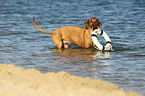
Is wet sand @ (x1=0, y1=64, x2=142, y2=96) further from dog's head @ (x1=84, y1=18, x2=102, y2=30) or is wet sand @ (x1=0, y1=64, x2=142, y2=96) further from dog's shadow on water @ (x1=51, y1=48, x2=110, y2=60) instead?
dog's head @ (x1=84, y1=18, x2=102, y2=30)

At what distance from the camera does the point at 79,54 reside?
1067 cm

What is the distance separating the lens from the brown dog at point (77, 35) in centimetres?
1136

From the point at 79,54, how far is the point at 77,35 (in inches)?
38.7

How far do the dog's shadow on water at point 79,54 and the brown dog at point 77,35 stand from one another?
223 mm

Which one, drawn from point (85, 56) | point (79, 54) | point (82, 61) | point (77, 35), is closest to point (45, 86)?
point (82, 61)

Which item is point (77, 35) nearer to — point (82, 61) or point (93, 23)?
point (93, 23)

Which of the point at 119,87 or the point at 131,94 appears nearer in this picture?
the point at 131,94

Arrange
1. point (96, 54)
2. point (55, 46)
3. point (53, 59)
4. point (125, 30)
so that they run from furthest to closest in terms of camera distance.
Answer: point (125, 30) < point (55, 46) < point (96, 54) < point (53, 59)

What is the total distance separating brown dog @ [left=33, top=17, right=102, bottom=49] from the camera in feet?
37.3

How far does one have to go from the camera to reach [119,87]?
23.3ft

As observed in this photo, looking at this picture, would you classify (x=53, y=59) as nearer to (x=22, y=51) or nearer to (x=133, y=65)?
(x=22, y=51)

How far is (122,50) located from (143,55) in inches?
35.8

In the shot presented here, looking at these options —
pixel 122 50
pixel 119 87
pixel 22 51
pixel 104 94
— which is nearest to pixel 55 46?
pixel 22 51

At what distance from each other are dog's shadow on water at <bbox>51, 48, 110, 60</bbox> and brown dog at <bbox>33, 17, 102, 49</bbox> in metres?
0.22
